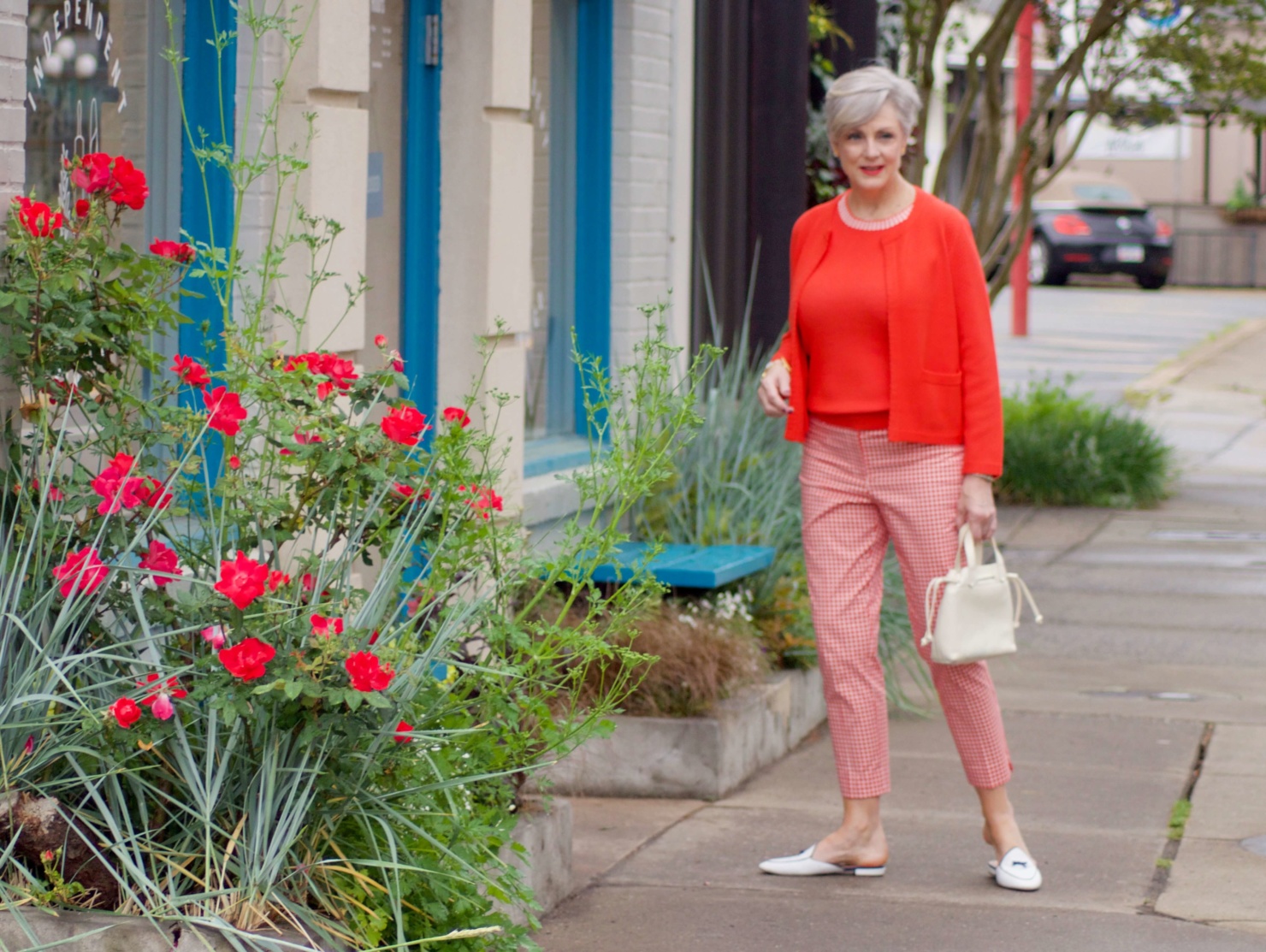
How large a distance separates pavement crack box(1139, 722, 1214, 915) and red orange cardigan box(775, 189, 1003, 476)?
43.0 inches

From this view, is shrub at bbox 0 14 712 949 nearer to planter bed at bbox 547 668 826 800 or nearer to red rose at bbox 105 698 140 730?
red rose at bbox 105 698 140 730

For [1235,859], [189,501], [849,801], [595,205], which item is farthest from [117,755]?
[595,205]

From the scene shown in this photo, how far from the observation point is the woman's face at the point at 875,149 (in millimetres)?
4332

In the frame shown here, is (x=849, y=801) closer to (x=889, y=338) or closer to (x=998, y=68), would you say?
(x=889, y=338)

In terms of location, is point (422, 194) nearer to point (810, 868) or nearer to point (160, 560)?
point (810, 868)

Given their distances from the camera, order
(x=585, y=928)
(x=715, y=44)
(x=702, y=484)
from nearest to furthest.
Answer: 1. (x=585, y=928)
2. (x=702, y=484)
3. (x=715, y=44)

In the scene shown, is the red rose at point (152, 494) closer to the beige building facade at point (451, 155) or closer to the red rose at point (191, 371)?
the red rose at point (191, 371)

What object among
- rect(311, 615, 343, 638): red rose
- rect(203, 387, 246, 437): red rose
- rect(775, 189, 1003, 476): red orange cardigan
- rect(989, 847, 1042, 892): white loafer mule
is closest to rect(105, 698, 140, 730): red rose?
→ rect(311, 615, 343, 638): red rose

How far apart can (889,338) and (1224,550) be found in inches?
235

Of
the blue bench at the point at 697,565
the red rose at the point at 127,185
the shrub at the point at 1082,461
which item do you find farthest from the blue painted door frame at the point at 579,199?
the shrub at the point at 1082,461

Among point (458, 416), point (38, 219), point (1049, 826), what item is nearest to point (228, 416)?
point (458, 416)

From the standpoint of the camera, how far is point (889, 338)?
438 cm

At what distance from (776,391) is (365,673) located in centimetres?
184

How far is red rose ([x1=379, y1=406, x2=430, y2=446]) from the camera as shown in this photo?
328cm
